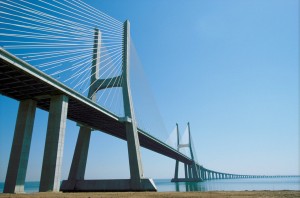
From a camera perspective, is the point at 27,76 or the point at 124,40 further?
the point at 124,40

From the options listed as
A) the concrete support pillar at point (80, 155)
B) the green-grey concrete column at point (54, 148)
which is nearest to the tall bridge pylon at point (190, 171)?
the concrete support pillar at point (80, 155)

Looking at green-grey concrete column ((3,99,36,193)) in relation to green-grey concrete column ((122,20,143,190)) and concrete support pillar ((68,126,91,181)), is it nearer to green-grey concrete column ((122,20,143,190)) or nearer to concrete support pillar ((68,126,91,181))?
green-grey concrete column ((122,20,143,190))


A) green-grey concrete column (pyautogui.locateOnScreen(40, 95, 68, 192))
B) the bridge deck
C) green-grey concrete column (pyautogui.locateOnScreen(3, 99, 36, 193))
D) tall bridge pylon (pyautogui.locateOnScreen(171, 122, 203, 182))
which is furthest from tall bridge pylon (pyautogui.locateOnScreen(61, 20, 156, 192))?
tall bridge pylon (pyautogui.locateOnScreen(171, 122, 203, 182))

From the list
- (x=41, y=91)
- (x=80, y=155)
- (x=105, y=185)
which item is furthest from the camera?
(x=80, y=155)

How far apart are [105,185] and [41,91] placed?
15667 mm

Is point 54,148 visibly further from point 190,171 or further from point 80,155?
point 190,171

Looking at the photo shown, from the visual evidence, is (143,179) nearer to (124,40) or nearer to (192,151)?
(124,40)

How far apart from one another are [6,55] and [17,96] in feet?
32.2

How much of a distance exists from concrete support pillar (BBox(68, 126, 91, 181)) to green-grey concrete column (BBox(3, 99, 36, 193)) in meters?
12.6

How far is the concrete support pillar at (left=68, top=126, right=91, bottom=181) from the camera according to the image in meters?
40.7

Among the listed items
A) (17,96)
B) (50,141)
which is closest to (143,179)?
(50,141)

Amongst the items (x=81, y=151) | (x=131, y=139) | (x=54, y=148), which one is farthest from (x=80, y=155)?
(x=54, y=148)

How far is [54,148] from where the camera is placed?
2700 cm

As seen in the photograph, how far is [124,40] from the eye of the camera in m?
40.5
